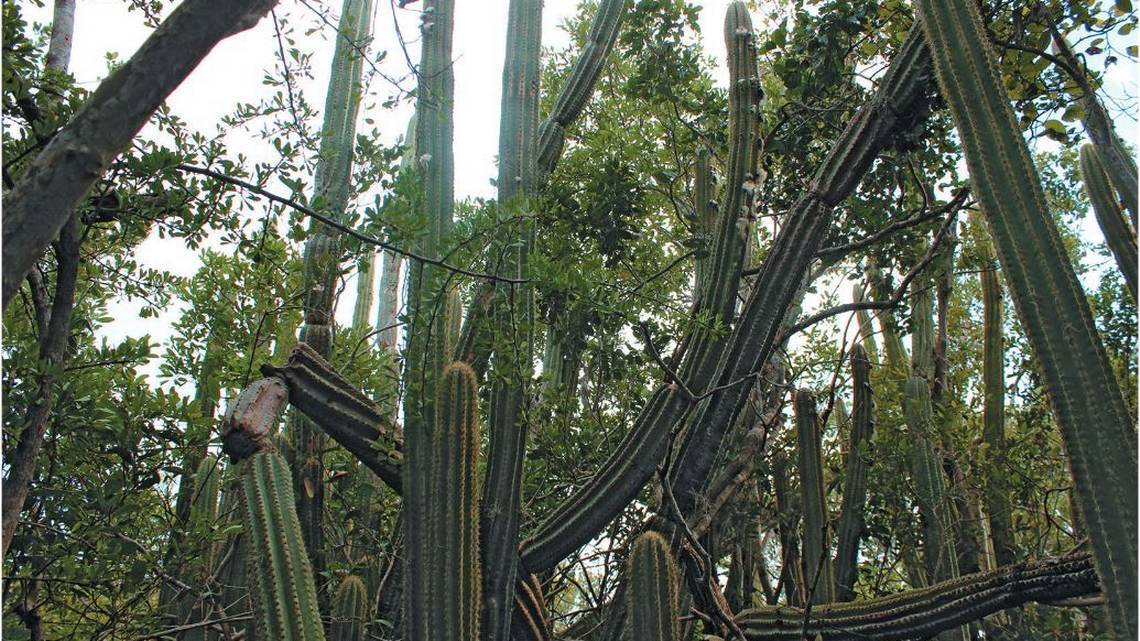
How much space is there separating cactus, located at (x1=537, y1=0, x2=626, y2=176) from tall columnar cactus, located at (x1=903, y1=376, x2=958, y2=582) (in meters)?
2.67

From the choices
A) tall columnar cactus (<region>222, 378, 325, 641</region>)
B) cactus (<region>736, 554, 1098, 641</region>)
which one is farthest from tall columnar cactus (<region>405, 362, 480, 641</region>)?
cactus (<region>736, 554, 1098, 641</region>)

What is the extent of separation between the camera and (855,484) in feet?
17.8

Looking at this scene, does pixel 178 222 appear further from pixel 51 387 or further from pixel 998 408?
pixel 998 408

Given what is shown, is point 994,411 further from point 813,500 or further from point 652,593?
point 652,593

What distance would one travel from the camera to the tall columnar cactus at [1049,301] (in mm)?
2465

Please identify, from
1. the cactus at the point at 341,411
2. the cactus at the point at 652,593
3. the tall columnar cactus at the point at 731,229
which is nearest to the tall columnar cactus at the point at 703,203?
the tall columnar cactus at the point at 731,229

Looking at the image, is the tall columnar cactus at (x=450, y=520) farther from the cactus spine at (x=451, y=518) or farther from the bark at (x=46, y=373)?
the bark at (x=46, y=373)

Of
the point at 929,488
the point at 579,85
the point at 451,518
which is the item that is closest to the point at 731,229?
the point at 579,85

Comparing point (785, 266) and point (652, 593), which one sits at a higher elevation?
point (785, 266)

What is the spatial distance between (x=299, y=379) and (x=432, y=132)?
138 centimetres

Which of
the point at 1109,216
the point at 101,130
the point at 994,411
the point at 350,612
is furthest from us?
the point at 994,411

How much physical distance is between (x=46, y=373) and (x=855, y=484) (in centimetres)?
419

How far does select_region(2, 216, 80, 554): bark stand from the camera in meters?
2.46

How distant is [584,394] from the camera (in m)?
6.67
